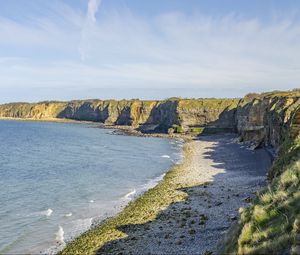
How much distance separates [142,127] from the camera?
529ft

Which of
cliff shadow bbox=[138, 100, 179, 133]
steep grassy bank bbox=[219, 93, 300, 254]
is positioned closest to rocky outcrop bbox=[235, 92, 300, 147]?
steep grassy bank bbox=[219, 93, 300, 254]

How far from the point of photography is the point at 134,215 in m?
31.6

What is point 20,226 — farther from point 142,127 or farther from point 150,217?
point 142,127

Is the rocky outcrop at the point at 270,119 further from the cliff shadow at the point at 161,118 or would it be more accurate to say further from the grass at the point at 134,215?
the cliff shadow at the point at 161,118

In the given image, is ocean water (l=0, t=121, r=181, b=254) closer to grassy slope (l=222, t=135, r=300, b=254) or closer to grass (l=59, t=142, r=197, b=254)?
grass (l=59, t=142, r=197, b=254)

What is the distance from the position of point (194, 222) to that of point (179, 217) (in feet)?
6.84

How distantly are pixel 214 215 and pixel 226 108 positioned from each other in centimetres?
11341

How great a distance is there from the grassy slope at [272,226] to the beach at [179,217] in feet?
19.4

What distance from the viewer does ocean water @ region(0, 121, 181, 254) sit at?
2773 cm

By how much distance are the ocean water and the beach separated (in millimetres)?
2050

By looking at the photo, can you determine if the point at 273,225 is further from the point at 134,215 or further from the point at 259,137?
the point at 259,137

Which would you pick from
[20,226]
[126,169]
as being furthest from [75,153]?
[20,226]

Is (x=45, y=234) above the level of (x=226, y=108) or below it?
below

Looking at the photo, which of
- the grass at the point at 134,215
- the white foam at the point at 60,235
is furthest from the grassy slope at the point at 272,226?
the white foam at the point at 60,235
